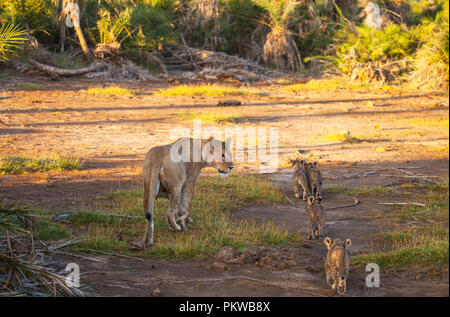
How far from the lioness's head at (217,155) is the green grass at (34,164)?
4176mm

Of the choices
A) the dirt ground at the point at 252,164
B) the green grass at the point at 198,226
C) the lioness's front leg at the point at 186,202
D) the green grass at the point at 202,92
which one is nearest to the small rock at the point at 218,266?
the dirt ground at the point at 252,164

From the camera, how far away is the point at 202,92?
20.5 metres

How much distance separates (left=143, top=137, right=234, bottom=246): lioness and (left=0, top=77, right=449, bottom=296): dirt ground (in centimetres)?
95

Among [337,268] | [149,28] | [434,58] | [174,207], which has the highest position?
[149,28]

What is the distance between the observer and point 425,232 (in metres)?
7.34

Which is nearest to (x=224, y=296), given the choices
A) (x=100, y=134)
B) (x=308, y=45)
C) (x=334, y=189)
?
(x=334, y=189)

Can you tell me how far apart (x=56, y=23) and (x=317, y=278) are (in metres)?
22.5

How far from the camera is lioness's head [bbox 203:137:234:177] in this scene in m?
7.69

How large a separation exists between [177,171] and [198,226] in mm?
1008

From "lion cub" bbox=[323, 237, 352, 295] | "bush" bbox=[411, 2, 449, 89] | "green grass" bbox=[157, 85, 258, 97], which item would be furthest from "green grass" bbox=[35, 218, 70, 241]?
"bush" bbox=[411, 2, 449, 89]

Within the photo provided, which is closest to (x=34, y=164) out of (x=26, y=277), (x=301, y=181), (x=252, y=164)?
(x=252, y=164)

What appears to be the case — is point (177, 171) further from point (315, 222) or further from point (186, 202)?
point (315, 222)

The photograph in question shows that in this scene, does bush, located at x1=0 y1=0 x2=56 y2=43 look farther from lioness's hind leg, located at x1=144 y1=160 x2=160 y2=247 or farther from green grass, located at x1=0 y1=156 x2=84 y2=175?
lioness's hind leg, located at x1=144 y1=160 x2=160 y2=247
